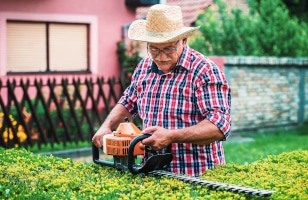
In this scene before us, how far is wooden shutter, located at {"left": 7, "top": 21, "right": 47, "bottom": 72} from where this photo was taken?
1480cm

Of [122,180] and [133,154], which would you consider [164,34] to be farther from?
[122,180]

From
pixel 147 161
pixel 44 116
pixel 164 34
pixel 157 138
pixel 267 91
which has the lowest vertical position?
pixel 44 116

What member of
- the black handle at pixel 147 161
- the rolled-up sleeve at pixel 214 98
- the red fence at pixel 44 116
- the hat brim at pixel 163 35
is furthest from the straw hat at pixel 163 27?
the red fence at pixel 44 116

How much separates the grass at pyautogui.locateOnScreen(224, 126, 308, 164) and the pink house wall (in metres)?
4.00

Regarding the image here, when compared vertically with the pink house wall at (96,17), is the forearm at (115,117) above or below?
below

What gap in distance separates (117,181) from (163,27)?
1.11 metres

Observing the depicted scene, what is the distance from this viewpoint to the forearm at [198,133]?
159 inches

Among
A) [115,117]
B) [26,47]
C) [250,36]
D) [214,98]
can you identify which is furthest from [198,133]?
[250,36]

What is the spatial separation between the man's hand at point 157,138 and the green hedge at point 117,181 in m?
0.20

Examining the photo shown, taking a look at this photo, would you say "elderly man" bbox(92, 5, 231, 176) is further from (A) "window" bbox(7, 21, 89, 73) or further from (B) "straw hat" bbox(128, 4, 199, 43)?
(A) "window" bbox(7, 21, 89, 73)

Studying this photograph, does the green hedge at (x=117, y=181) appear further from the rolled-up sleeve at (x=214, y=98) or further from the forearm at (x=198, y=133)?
the rolled-up sleeve at (x=214, y=98)

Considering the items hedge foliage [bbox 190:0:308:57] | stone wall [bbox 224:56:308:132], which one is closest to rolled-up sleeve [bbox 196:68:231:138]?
stone wall [bbox 224:56:308:132]

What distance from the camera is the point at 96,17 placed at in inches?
639

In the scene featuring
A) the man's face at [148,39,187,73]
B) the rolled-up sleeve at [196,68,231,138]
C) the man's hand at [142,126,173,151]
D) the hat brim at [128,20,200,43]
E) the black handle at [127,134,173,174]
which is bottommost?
the black handle at [127,134,173,174]
